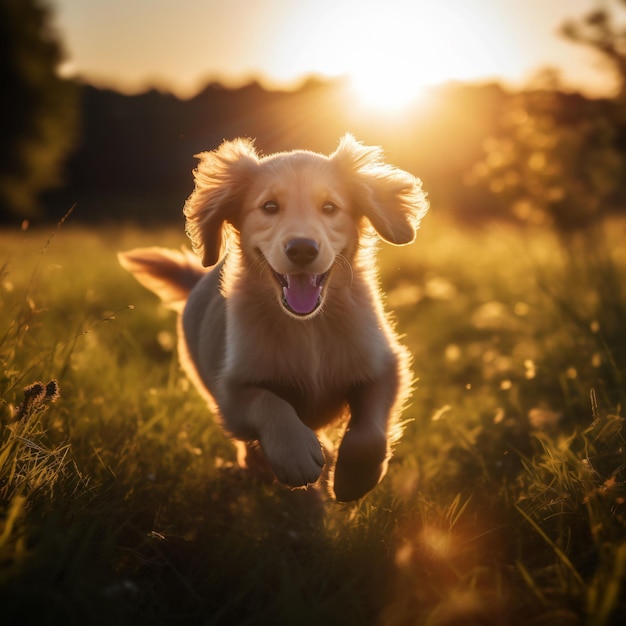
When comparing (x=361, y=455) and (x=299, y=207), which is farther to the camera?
(x=299, y=207)

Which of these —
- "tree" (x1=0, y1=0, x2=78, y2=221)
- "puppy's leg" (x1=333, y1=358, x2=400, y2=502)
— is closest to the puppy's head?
"puppy's leg" (x1=333, y1=358, x2=400, y2=502)

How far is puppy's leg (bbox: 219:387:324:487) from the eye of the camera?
8.45 feet

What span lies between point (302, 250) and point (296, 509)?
117 centimetres

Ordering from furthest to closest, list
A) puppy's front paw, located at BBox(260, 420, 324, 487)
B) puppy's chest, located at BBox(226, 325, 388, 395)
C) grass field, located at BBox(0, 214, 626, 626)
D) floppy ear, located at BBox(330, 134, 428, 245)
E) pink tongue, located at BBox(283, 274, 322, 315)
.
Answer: floppy ear, located at BBox(330, 134, 428, 245)
puppy's chest, located at BBox(226, 325, 388, 395)
pink tongue, located at BBox(283, 274, 322, 315)
puppy's front paw, located at BBox(260, 420, 324, 487)
grass field, located at BBox(0, 214, 626, 626)

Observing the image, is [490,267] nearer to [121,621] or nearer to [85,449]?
[85,449]

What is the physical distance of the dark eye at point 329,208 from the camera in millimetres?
3070

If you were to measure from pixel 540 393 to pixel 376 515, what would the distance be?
1994 mm

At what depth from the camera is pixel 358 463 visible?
9.00ft

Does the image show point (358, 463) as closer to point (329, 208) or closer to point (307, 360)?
point (307, 360)

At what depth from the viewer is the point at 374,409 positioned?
9.75ft

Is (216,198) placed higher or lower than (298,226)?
lower

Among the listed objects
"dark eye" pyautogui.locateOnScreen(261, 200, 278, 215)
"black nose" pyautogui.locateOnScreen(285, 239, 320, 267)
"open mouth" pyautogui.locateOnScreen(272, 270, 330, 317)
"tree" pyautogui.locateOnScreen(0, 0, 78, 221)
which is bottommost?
"tree" pyautogui.locateOnScreen(0, 0, 78, 221)

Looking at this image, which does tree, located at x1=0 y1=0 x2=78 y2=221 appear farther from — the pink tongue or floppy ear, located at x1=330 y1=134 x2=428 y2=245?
the pink tongue

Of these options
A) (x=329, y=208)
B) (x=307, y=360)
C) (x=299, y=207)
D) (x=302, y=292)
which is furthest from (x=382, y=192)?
(x=307, y=360)
